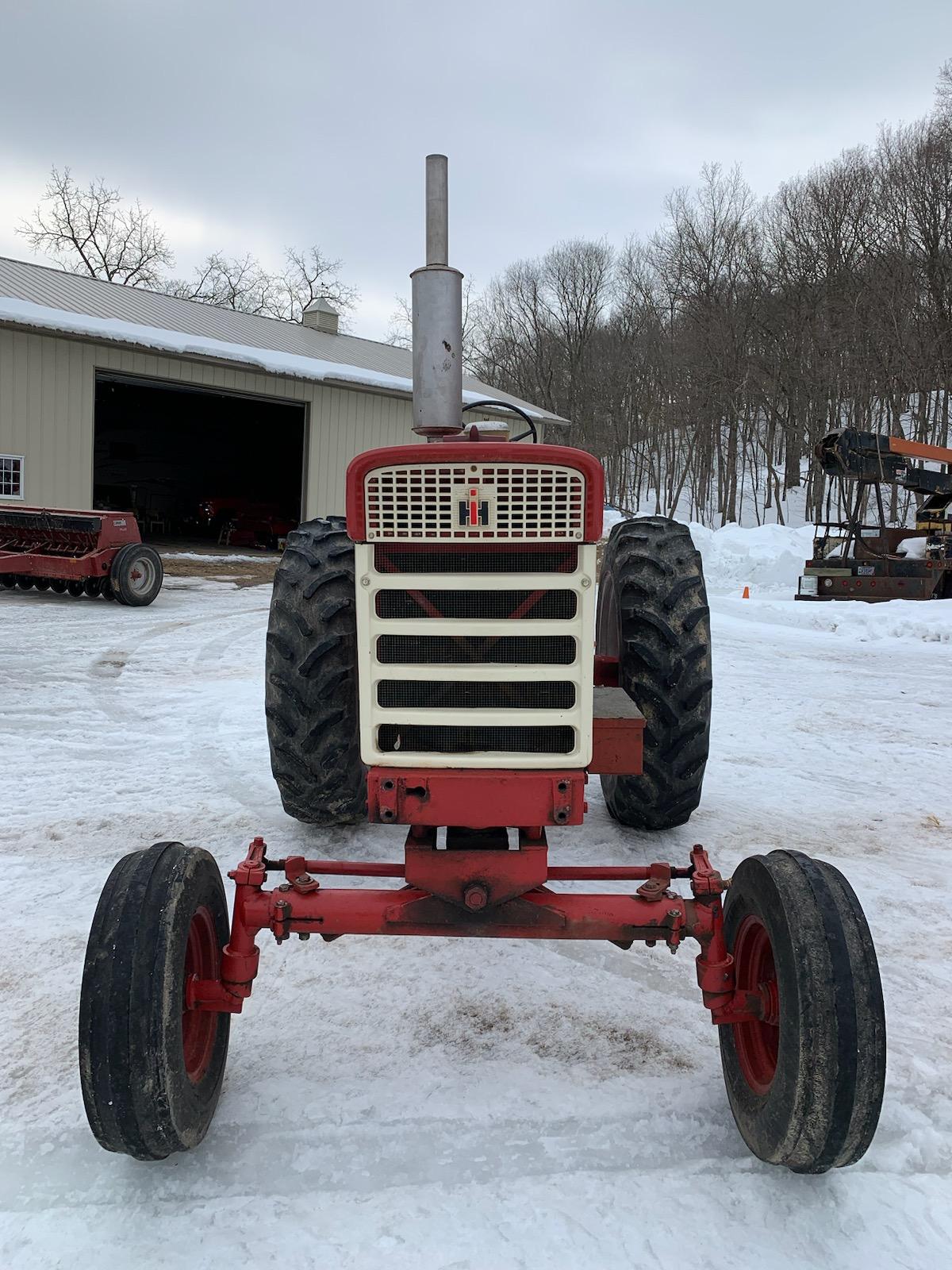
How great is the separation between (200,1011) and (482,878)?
742 millimetres

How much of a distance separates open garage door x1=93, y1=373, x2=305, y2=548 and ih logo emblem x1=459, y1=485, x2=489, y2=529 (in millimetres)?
22381

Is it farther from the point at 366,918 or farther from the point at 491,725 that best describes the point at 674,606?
the point at 366,918

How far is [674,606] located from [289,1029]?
6.55 feet

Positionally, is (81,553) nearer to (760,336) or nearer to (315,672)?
(315,672)

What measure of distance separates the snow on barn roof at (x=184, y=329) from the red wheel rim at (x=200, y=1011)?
1627cm

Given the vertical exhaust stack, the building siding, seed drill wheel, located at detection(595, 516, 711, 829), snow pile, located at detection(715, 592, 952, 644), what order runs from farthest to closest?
the building siding, snow pile, located at detection(715, 592, 952, 644), seed drill wheel, located at detection(595, 516, 711, 829), the vertical exhaust stack

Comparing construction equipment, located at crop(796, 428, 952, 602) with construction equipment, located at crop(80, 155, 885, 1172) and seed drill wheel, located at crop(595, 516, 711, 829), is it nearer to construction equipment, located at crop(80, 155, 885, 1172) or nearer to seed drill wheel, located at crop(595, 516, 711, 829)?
seed drill wheel, located at crop(595, 516, 711, 829)

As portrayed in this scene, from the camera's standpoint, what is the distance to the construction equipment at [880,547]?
42.9 feet

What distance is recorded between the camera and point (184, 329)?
1975 cm

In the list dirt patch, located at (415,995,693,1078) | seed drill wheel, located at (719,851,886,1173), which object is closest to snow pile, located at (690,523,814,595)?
dirt patch, located at (415,995,693,1078)

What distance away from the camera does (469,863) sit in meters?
2.25

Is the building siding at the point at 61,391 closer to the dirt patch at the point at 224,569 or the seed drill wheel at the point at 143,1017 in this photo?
the dirt patch at the point at 224,569

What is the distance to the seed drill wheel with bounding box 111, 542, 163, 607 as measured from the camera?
10.6 meters

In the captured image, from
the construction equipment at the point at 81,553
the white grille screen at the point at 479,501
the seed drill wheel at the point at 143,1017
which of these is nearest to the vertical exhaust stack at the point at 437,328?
the white grille screen at the point at 479,501
